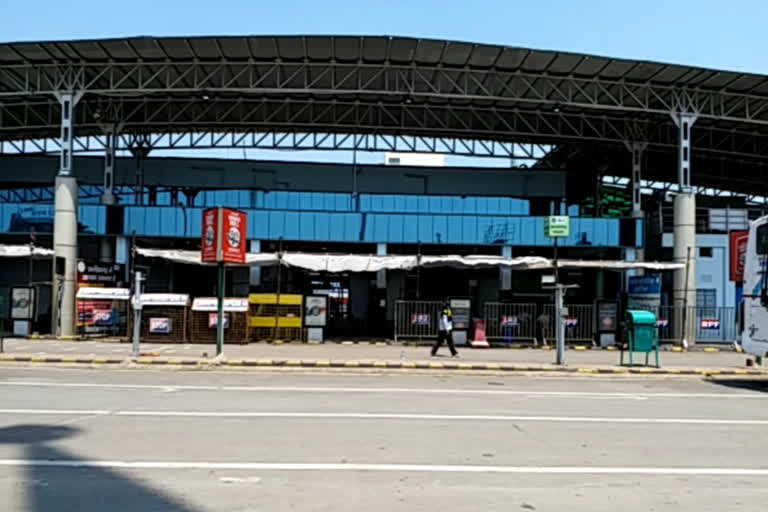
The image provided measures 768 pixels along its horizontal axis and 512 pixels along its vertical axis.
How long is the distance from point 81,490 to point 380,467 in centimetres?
293

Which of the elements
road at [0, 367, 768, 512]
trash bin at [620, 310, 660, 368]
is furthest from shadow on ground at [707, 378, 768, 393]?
road at [0, 367, 768, 512]

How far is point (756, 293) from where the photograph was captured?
54.3ft

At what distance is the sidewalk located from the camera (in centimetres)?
1906

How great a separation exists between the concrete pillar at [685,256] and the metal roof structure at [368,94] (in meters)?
4.08

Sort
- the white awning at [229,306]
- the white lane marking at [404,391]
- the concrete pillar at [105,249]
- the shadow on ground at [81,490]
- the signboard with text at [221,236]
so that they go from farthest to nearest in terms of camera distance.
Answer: the concrete pillar at [105,249], the white awning at [229,306], the signboard with text at [221,236], the white lane marking at [404,391], the shadow on ground at [81,490]

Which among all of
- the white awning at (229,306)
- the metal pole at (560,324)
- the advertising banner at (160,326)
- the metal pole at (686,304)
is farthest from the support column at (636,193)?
the advertising banner at (160,326)

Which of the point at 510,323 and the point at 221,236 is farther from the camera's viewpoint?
the point at 510,323

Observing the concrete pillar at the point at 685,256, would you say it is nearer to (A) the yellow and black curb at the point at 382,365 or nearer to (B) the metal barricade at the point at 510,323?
(B) the metal barricade at the point at 510,323

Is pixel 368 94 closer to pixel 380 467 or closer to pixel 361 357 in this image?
pixel 361 357

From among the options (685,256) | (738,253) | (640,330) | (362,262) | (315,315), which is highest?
(685,256)

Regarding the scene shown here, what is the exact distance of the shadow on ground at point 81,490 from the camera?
6027 millimetres

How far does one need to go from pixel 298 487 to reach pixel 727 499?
3.95 metres

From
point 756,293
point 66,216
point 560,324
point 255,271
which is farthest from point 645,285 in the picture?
point 66,216

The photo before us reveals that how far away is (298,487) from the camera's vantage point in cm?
678
